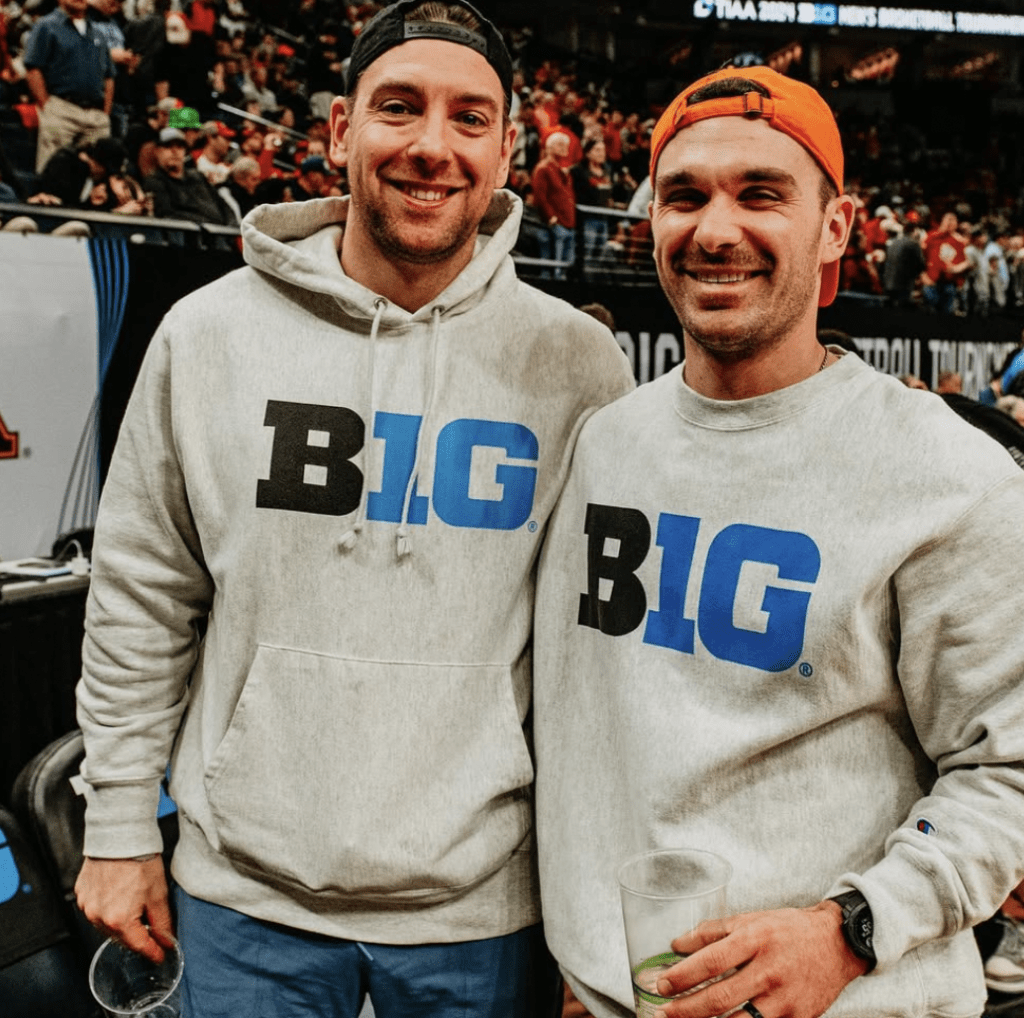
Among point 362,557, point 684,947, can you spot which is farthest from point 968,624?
point 362,557

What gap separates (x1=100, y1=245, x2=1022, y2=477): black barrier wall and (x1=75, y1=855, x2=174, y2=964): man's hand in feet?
10.9

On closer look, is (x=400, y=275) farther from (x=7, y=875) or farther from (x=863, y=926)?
(x=7, y=875)

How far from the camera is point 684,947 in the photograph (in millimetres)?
1054

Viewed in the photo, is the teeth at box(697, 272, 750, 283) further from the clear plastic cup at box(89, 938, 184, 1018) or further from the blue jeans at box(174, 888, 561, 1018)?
the clear plastic cup at box(89, 938, 184, 1018)

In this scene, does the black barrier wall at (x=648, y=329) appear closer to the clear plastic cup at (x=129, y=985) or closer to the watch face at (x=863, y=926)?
the clear plastic cup at (x=129, y=985)

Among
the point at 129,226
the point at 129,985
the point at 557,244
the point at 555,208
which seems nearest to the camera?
the point at 129,985

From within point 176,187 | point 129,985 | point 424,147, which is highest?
point 176,187

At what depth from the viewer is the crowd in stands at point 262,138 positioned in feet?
22.5

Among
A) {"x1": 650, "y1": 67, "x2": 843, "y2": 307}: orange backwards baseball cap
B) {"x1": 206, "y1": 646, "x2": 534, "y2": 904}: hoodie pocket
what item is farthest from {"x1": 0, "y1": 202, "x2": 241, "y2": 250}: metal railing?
{"x1": 650, "y1": 67, "x2": 843, "y2": 307}: orange backwards baseball cap

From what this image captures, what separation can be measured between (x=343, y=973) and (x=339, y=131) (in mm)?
1169

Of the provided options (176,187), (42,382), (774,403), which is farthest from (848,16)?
(774,403)

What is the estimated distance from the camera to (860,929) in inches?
43.3

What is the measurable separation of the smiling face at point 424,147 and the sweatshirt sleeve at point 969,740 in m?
0.73

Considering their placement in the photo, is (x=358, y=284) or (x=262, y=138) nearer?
(x=358, y=284)
